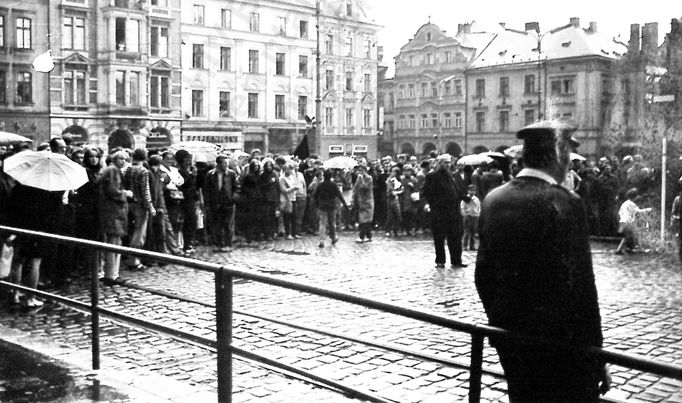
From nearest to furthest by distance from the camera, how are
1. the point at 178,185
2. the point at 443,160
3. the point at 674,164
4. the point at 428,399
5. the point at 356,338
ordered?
the point at 356,338 < the point at 428,399 < the point at 443,160 < the point at 178,185 < the point at 674,164

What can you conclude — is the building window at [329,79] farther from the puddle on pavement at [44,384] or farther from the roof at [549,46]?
the puddle on pavement at [44,384]

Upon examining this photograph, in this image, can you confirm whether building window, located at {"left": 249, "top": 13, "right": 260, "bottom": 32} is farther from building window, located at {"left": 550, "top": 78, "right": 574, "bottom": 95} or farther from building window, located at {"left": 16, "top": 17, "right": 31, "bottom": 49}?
building window, located at {"left": 550, "top": 78, "right": 574, "bottom": 95}

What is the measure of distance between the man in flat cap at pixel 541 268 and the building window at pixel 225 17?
57757mm

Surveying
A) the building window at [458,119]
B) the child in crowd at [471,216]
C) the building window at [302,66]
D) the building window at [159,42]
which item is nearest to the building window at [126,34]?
the building window at [159,42]

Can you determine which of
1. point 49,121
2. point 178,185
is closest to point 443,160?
point 178,185

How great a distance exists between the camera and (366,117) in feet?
232

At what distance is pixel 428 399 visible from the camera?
19.1 ft

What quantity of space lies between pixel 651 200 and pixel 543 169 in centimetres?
1569

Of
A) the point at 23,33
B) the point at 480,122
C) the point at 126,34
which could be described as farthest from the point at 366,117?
the point at 23,33

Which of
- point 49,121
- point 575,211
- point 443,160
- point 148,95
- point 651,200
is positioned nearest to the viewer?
point 575,211

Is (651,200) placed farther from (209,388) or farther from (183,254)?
(209,388)

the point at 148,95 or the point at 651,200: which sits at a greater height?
the point at 148,95

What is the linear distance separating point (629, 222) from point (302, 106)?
49.7 m

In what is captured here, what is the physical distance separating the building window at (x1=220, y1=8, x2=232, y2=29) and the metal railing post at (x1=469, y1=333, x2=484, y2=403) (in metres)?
58.2
